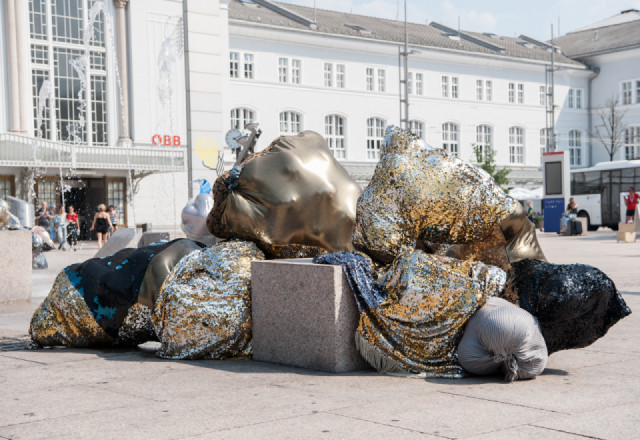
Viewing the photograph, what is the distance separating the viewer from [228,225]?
21.3ft

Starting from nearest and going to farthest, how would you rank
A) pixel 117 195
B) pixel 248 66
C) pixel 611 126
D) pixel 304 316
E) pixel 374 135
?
pixel 304 316, pixel 117 195, pixel 248 66, pixel 374 135, pixel 611 126

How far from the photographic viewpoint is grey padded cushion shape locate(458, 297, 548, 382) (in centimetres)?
507

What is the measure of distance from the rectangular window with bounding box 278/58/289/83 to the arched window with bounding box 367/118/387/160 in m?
6.54

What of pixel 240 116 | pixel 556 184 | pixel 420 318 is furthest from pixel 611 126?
pixel 420 318

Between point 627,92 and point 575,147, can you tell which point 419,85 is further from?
point 627,92

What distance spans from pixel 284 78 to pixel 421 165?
1697 inches

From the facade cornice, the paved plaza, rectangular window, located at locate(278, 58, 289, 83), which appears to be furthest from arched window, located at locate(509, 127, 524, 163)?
the paved plaza

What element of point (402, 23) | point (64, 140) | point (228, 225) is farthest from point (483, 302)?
point (402, 23)

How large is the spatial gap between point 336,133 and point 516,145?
15.0m

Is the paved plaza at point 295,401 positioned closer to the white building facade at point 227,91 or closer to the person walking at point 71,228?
the white building facade at point 227,91

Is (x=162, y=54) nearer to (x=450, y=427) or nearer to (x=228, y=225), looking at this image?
(x=228, y=225)

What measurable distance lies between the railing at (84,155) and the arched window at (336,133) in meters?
14.4

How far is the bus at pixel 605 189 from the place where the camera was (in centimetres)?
3591

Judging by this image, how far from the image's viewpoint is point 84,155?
3403 centimetres
